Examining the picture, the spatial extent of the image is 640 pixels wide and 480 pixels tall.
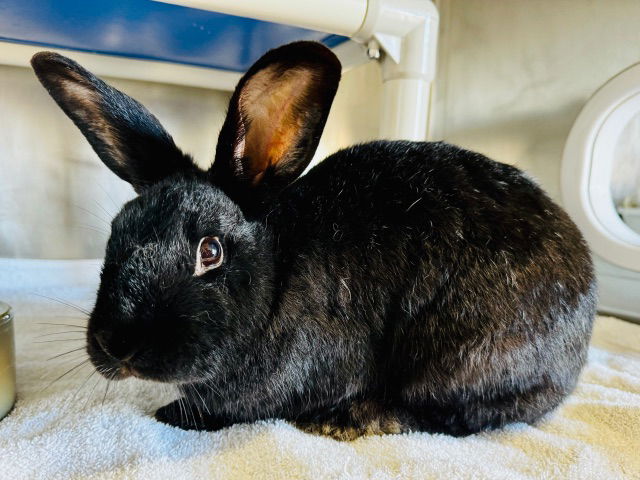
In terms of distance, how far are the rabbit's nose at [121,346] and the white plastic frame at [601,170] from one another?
104 cm

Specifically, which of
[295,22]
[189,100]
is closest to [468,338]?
[295,22]

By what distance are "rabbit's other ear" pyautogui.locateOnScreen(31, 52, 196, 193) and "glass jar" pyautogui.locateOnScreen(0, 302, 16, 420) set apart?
0.24 meters

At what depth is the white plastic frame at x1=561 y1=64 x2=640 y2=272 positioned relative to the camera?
110 cm

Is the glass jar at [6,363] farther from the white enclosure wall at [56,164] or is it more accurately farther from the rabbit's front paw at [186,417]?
the white enclosure wall at [56,164]

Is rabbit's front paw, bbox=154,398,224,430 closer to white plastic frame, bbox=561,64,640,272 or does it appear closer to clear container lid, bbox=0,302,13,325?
clear container lid, bbox=0,302,13,325

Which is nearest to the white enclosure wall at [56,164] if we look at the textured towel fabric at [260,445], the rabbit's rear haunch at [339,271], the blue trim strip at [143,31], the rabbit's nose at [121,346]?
the blue trim strip at [143,31]

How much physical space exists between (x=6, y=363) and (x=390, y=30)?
2.87ft

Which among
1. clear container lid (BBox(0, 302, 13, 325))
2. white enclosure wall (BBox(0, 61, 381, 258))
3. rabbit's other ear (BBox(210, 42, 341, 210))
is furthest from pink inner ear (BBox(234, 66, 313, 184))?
white enclosure wall (BBox(0, 61, 381, 258))

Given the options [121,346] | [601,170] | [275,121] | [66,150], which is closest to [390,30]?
[275,121]

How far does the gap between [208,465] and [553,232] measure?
1.76 feet

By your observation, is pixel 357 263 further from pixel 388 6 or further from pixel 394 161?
pixel 388 6

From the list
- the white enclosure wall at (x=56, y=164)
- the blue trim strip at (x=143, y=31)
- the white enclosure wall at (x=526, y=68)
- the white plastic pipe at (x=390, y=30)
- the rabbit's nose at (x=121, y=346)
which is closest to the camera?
the rabbit's nose at (x=121, y=346)

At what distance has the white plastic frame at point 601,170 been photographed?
110 centimetres

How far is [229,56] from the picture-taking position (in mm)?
1409
